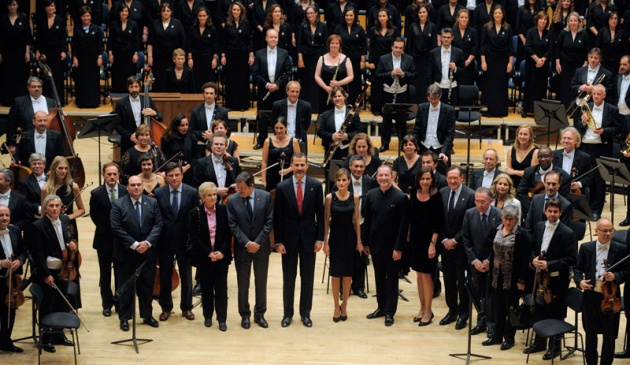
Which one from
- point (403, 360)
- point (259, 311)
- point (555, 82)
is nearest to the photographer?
point (403, 360)

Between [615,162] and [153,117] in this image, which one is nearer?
[615,162]

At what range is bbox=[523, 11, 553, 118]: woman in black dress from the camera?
532 inches

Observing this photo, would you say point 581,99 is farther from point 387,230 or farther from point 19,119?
point 19,119

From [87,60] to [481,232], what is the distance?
22.6 feet

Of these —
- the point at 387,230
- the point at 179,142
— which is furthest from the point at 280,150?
the point at 387,230

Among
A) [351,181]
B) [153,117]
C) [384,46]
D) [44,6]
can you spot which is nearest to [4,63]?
[44,6]

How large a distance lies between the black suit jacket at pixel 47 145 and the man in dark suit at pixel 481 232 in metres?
4.04

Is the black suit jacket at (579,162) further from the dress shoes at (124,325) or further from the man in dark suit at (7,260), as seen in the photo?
the man in dark suit at (7,260)

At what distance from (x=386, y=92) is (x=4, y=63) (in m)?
4.78

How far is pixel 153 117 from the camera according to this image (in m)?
11.5

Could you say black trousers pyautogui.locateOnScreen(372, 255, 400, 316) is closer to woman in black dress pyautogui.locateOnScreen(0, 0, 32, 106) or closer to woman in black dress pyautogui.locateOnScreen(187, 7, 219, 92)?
woman in black dress pyautogui.locateOnScreen(187, 7, 219, 92)

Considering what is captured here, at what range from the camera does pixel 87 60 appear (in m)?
14.1

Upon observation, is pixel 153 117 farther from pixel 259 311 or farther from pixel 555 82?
pixel 555 82

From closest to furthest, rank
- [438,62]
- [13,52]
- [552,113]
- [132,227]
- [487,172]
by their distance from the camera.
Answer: [132,227] < [487,172] < [552,113] < [438,62] < [13,52]
